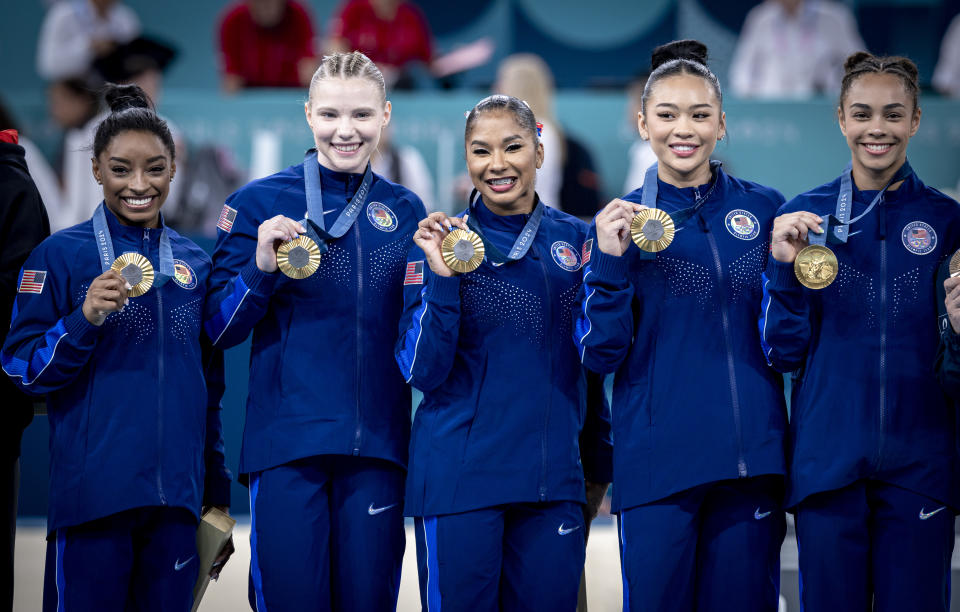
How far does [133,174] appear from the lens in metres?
3.41

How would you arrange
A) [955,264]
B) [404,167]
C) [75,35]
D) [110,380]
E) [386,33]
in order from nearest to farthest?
[955,264] → [110,380] → [404,167] → [386,33] → [75,35]

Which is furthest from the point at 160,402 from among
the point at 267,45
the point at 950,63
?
the point at 950,63

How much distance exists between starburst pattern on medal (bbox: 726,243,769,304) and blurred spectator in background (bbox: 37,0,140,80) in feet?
21.8

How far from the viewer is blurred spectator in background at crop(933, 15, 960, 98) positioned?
891cm

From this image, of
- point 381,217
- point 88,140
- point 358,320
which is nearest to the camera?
point 358,320

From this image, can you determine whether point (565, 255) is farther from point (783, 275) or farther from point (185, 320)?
point (185, 320)

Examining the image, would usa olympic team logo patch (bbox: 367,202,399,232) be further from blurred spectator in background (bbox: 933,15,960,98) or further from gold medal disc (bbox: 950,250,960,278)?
blurred spectator in background (bbox: 933,15,960,98)

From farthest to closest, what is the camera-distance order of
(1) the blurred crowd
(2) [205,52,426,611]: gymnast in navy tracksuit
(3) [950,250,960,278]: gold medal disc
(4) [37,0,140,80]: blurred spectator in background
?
(4) [37,0,140,80]: blurred spectator in background → (1) the blurred crowd → (2) [205,52,426,611]: gymnast in navy tracksuit → (3) [950,250,960,278]: gold medal disc

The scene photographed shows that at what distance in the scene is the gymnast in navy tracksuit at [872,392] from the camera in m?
3.08

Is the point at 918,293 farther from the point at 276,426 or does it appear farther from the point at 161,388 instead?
the point at 161,388

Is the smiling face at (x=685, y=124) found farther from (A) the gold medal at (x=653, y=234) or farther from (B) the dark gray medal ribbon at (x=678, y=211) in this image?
(A) the gold medal at (x=653, y=234)

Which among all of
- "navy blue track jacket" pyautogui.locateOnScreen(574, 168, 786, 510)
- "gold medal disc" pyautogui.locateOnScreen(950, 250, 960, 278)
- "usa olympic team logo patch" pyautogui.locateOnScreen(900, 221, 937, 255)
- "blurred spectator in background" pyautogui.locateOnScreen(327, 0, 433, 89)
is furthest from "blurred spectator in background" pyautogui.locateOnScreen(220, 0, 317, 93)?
"gold medal disc" pyautogui.locateOnScreen(950, 250, 960, 278)

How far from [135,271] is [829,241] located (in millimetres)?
1969

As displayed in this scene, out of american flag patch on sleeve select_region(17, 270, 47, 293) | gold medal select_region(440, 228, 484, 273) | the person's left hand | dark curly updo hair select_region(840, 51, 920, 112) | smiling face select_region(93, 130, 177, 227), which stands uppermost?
dark curly updo hair select_region(840, 51, 920, 112)
